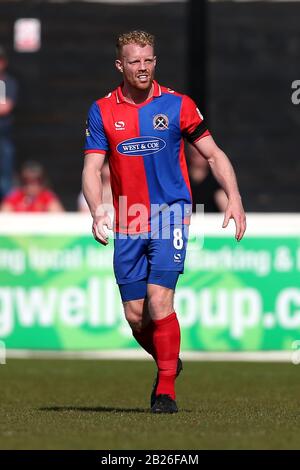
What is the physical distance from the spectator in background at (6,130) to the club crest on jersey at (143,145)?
8.88 meters

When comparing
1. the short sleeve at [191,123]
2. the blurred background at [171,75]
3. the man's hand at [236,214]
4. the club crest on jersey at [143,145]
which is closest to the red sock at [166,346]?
Answer: the man's hand at [236,214]

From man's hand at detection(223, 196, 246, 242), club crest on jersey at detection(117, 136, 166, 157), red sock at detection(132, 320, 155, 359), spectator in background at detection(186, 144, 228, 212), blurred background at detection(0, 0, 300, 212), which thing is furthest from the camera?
blurred background at detection(0, 0, 300, 212)

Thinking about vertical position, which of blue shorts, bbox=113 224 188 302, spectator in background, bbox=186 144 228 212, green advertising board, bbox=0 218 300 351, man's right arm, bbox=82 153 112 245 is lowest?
green advertising board, bbox=0 218 300 351

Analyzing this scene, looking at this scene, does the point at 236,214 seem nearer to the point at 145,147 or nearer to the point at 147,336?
the point at 145,147

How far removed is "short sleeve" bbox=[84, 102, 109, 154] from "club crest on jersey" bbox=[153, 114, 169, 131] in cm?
34

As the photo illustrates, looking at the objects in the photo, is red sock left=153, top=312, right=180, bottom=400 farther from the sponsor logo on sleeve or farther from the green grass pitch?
the sponsor logo on sleeve

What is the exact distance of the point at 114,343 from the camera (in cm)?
1366

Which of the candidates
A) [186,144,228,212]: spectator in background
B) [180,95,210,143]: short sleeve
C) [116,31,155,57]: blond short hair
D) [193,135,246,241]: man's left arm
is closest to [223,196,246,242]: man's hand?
[193,135,246,241]: man's left arm

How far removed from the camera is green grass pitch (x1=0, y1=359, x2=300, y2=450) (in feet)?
21.9

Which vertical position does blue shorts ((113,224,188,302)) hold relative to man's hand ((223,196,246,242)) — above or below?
below

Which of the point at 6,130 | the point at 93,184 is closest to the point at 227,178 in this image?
the point at 93,184

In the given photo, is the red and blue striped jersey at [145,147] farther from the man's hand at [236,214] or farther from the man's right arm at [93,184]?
the man's hand at [236,214]

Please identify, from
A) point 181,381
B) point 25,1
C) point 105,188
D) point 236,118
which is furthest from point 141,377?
point 25,1

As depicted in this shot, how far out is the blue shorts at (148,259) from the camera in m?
8.40
